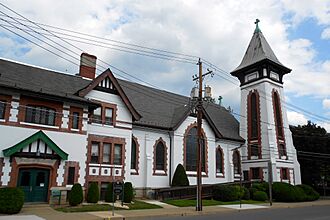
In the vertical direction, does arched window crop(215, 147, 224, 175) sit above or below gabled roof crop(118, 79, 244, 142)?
below

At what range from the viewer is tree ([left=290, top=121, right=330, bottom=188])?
44.1 m

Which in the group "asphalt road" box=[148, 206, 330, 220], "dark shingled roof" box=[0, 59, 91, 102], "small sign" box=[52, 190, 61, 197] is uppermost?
"dark shingled roof" box=[0, 59, 91, 102]

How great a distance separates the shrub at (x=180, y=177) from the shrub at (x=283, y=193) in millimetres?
9868

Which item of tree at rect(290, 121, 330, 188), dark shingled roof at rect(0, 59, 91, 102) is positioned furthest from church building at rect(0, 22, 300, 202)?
tree at rect(290, 121, 330, 188)

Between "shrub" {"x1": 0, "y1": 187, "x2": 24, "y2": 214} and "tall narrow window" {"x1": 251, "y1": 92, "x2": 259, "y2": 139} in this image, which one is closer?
"shrub" {"x1": 0, "y1": 187, "x2": 24, "y2": 214}

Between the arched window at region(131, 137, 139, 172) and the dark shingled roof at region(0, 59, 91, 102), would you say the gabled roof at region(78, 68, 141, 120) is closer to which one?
the dark shingled roof at region(0, 59, 91, 102)

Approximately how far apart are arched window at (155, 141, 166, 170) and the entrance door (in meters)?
12.2

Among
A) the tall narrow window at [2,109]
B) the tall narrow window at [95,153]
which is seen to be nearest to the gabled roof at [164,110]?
the tall narrow window at [95,153]

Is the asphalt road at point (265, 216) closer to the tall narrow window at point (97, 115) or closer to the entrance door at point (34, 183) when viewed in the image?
the entrance door at point (34, 183)

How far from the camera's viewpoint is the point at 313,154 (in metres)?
44.4

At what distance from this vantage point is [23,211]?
18453 mm

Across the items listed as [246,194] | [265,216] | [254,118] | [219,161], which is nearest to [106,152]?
[265,216]

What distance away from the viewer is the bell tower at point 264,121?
1550 inches

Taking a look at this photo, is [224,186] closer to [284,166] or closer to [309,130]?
[284,166]
